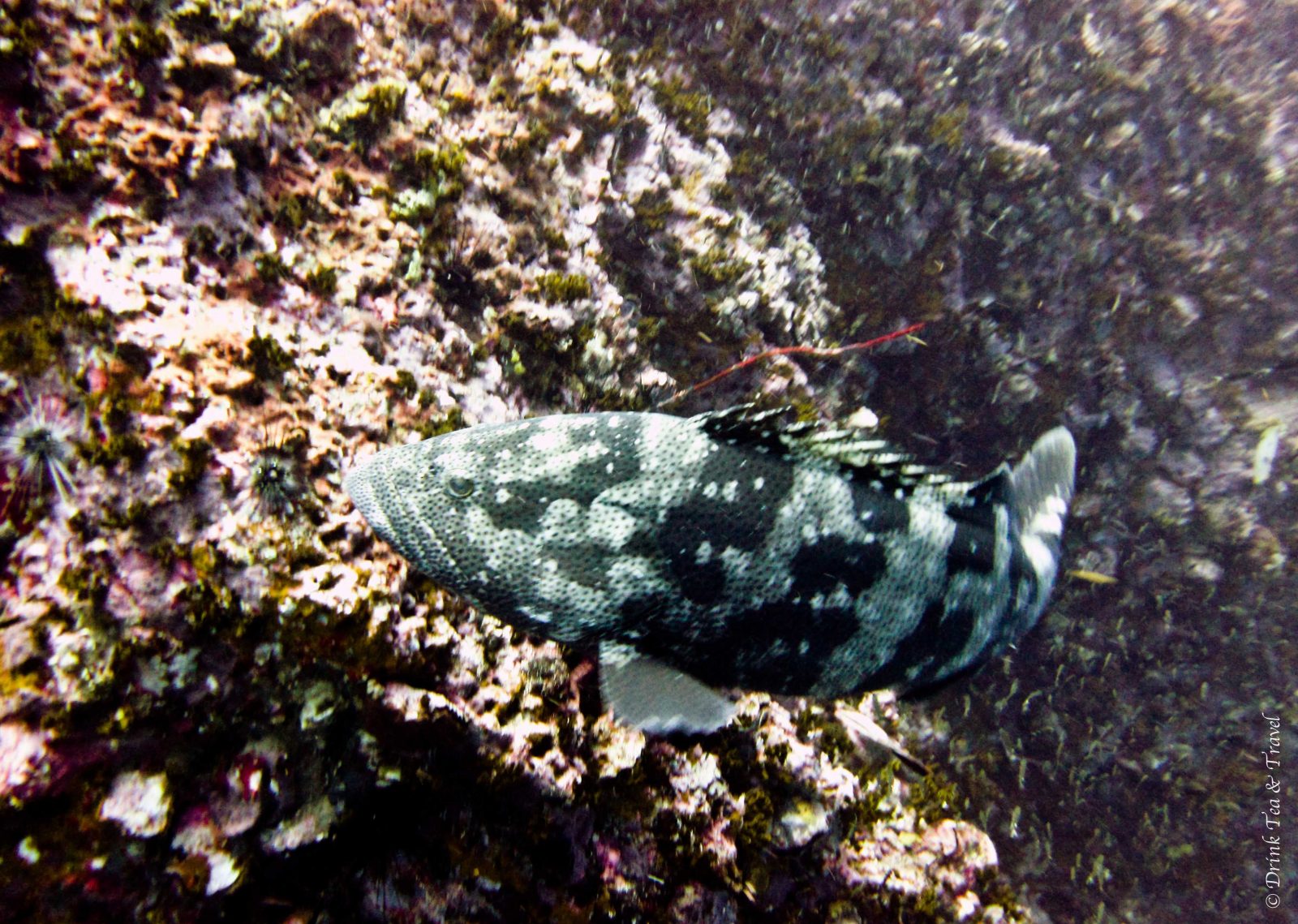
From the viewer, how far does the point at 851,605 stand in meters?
2.67

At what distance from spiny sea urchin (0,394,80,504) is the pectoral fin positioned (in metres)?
2.19

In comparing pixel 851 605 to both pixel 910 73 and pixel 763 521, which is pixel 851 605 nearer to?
pixel 763 521

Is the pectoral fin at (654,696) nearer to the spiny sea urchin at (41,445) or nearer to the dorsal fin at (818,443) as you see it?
the dorsal fin at (818,443)

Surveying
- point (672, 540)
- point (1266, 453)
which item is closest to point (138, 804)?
point (672, 540)

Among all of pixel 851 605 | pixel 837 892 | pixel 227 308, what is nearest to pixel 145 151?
pixel 227 308

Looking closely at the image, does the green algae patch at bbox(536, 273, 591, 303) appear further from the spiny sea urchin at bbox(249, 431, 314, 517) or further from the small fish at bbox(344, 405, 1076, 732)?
the spiny sea urchin at bbox(249, 431, 314, 517)

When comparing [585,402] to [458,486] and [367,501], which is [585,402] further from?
[367,501]

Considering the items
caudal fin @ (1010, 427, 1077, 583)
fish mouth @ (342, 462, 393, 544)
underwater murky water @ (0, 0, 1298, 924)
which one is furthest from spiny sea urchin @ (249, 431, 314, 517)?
caudal fin @ (1010, 427, 1077, 583)

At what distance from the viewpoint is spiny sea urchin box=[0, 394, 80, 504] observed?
220 cm

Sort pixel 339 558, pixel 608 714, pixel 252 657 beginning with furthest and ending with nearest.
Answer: pixel 608 714 < pixel 339 558 < pixel 252 657

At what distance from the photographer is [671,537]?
248cm

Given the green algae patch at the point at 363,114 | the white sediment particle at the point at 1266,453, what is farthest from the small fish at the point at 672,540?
the white sediment particle at the point at 1266,453

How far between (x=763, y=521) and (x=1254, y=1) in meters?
11.1

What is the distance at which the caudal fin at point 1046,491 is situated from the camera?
3602mm
